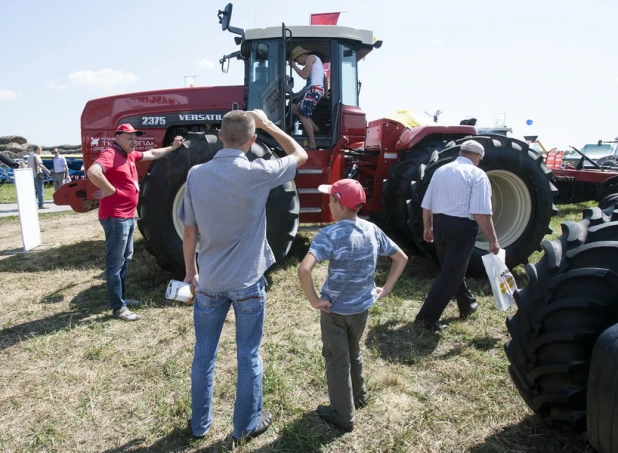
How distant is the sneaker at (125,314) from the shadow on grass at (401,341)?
6.67 feet

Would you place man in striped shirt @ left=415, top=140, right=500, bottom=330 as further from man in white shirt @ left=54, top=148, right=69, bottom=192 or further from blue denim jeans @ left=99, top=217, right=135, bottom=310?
man in white shirt @ left=54, top=148, right=69, bottom=192

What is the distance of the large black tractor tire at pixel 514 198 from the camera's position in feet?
16.0

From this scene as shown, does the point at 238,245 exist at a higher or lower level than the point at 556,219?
higher

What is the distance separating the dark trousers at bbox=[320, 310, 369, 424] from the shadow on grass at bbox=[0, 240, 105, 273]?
4.42 m

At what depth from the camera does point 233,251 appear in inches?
94.2

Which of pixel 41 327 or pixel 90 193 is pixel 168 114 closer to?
pixel 90 193

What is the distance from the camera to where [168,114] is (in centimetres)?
616

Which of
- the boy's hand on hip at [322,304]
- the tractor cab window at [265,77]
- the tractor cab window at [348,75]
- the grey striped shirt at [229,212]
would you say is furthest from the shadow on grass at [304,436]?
the tractor cab window at [348,75]

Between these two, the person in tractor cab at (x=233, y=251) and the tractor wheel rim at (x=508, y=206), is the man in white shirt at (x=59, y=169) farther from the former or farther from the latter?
the person in tractor cab at (x=233, y=251)

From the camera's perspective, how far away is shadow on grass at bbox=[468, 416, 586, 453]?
242 centimetres

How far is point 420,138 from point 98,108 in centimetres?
427

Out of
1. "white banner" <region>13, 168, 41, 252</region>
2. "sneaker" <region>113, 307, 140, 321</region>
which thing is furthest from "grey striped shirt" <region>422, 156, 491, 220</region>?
"white banner" <region>13, 168, 41, 252</region>

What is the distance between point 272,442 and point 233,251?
105 centimetres

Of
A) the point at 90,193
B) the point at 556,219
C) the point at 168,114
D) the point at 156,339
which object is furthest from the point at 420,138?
the point at 556,219
